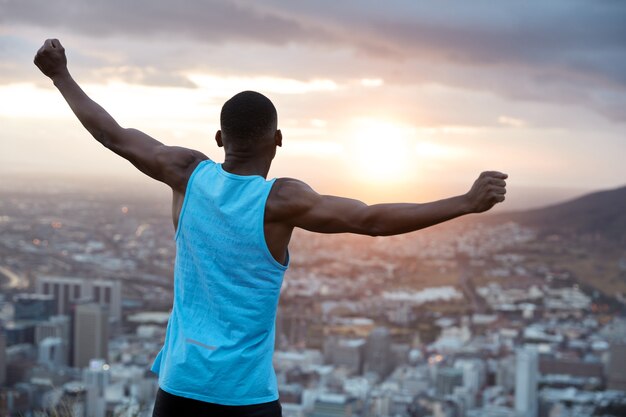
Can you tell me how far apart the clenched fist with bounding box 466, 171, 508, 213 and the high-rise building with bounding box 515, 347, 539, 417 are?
35.6 feet

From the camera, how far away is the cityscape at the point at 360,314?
1220 cm

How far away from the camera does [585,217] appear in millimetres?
19344

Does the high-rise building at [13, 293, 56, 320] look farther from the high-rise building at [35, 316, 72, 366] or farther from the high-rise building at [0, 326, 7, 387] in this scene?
the high-rise building at [0, 326, 7, 387]

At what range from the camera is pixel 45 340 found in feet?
45.8

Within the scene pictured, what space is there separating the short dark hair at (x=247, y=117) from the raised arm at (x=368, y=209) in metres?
0.10

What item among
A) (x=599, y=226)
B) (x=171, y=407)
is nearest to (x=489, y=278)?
(x=599, y=226)

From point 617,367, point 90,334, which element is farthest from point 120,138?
point 617,367

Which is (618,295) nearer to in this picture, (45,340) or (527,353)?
(527,353)

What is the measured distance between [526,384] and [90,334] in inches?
255

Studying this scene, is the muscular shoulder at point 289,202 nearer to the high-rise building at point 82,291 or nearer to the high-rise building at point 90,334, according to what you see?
the high-rise building at point 90,334

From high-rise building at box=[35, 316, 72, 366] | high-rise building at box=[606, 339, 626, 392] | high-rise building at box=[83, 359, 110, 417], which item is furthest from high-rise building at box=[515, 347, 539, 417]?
high-rise building at box=[35, 316, 72, 366]

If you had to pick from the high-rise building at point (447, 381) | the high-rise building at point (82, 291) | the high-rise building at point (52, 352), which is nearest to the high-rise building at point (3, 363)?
the high-rise building at point (52, 352)

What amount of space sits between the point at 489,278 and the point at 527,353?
5945 mm

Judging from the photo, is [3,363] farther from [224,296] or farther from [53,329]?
[224,296]
